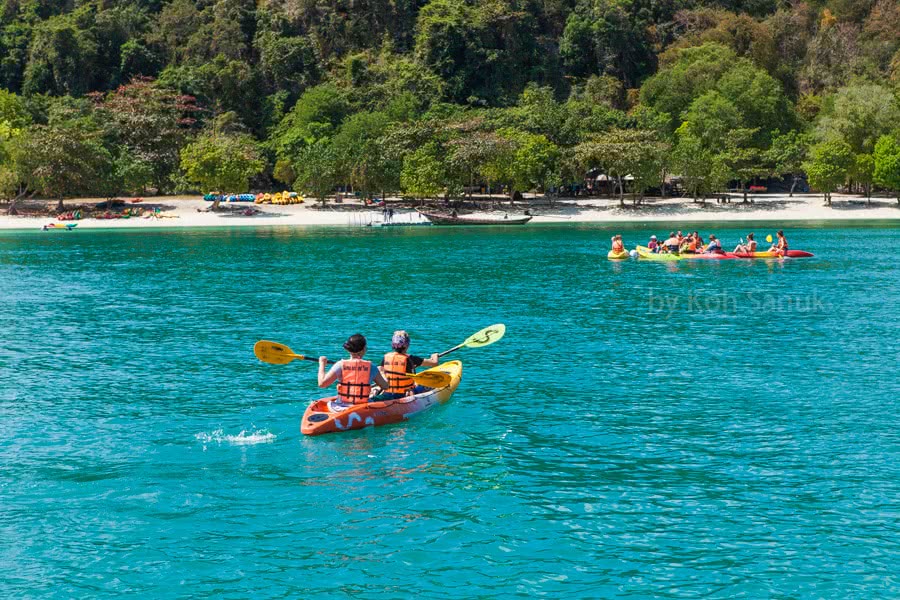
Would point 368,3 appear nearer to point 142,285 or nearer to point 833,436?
point 142,285

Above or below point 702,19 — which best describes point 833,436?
below

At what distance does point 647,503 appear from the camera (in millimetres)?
15109

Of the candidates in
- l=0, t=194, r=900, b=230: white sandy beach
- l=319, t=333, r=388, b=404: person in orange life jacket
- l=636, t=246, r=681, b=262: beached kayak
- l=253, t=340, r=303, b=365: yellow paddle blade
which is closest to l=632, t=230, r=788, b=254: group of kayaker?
l=636, t=246, r=681, b=262: beached kayak

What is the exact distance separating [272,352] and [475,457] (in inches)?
250

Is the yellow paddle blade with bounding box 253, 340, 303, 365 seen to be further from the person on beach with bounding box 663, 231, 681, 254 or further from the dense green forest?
the dense green forest

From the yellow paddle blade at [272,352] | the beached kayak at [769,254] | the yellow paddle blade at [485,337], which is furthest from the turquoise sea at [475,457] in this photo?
the beached kayak at [769,254]

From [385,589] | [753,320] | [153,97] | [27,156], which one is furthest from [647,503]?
[153,97]

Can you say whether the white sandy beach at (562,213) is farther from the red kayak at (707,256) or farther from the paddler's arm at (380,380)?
the paddler's arm at (380,380)

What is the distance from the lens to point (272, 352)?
70.9ft

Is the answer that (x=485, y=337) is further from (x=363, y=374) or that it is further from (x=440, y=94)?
(x=440, y=94)

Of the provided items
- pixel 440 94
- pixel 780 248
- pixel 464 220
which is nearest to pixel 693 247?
pixel 780 248

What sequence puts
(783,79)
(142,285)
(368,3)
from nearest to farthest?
1. (142,285)
2. (783,79)
3. (368,3)

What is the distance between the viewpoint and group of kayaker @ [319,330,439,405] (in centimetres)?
1875

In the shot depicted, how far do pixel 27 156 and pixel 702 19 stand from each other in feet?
313
